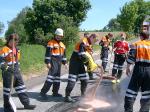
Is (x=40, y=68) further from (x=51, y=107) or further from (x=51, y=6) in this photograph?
(x=51, y=6)

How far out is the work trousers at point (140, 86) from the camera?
9.94 m

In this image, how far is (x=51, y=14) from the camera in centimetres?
3891

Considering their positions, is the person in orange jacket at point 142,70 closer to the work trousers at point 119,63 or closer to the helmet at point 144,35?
the helmet at point 144,35

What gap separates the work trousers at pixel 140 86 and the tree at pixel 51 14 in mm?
27789

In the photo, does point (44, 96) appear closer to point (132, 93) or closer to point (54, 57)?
point (54, 57)

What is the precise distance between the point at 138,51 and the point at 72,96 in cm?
359

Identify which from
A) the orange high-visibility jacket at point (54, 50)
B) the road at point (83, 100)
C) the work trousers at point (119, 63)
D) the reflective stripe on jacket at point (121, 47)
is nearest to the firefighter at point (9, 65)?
the road at point (83, 100)

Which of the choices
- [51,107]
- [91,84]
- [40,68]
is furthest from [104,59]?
[51,107]

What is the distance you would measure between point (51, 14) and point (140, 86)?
96.0 feet

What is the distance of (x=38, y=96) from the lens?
513 inches

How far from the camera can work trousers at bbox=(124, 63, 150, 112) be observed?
9.94 metres

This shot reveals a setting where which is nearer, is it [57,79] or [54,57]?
[54,57]

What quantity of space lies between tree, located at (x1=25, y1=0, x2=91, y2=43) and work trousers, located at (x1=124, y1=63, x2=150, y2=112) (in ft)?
91.2

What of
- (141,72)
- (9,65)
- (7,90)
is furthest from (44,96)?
(141,72)
